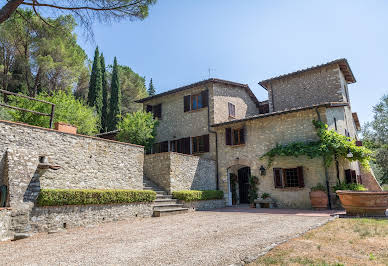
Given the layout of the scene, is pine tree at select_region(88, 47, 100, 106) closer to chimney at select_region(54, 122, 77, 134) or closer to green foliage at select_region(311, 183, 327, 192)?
chimney at select_region(54, 122, 77, 134)

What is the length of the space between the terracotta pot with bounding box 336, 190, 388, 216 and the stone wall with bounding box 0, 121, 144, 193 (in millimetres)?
7718

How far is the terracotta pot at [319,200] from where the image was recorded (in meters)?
11.1

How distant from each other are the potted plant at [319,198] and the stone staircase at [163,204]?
5669 millimetres

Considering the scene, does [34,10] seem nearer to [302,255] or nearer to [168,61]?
[302,255]

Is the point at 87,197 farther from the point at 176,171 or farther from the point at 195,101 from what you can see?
the point at 195,101

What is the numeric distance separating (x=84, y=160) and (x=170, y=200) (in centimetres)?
417

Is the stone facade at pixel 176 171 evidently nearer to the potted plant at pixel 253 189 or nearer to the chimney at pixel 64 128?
the potted plant at pixel 253 189

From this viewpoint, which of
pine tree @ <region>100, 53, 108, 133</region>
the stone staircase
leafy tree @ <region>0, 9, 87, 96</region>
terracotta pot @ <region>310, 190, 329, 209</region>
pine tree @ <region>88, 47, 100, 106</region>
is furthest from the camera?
pine tree @ <region>100, 53, 108, 133</region>

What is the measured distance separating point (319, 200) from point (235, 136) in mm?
5568

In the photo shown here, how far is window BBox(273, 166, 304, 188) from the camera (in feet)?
39.8

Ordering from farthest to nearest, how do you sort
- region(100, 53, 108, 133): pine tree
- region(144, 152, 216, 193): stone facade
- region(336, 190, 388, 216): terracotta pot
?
region(100, 53, 108, 133): pine tree, region(144, 152, 216, 193): stone facade, region(336, 190, 388, 216): terracotta pot

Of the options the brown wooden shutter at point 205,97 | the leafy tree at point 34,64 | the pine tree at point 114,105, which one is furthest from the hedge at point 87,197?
the pine tree at point 114,105

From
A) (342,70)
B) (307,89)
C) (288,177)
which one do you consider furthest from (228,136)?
(342,70)

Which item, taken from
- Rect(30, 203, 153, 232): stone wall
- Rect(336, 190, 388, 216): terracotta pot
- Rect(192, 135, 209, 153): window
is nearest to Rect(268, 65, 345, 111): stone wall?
Rect(192, 135, 209, 153): window
